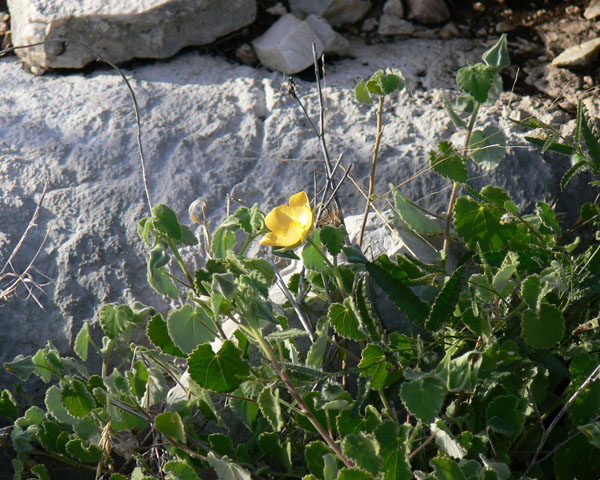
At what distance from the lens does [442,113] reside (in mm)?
1979

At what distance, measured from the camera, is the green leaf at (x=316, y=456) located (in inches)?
43.5

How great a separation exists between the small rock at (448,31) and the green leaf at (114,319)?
1.64m

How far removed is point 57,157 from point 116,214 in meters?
0.28

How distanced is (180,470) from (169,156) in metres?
1.05

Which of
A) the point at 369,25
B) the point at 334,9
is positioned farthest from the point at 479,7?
the point at 334,9

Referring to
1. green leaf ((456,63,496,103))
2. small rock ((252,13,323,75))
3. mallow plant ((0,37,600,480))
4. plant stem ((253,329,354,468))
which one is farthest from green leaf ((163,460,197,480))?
small rock ((252,13,323,75))

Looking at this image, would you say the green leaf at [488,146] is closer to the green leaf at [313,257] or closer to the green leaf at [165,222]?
the green leaf at [313,257]

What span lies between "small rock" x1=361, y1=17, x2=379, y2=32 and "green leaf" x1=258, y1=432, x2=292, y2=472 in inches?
65.4

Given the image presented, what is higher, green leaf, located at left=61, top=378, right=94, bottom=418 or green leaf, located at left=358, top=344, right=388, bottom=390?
green leaf, located at left=358, top=344, right=388, bottom=390

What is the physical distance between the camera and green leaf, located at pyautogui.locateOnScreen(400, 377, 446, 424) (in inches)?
37.8

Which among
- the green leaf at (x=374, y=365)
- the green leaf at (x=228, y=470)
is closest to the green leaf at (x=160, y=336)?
the green leaf at (x=228, y=470)

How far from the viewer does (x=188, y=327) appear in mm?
1104

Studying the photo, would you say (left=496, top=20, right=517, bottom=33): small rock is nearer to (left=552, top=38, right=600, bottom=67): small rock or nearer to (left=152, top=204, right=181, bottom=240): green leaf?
(left=552, top=38, right=600, bottom=67): small rock

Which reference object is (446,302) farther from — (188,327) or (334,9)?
(334,9)
